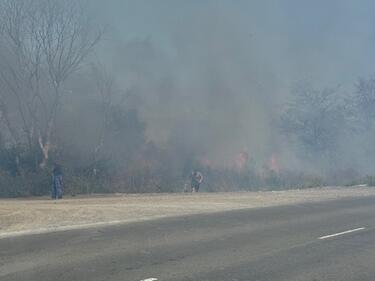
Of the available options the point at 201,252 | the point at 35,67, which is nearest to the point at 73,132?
the point at 35,67

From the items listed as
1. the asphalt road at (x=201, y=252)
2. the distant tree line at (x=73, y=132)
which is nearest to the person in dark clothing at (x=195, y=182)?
the distant tree line at (x=73, y=132)

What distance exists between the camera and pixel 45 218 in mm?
A: 11508

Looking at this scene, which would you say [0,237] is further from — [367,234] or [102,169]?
[102,169]

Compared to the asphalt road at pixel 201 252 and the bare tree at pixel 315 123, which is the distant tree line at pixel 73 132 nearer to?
the bare tree at pixel 315 123

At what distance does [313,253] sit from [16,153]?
716 inches

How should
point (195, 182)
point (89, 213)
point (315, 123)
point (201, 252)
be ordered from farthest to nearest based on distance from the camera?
point (315, 123) → point (195, 182) → point (89, 213) → point (201, 252)

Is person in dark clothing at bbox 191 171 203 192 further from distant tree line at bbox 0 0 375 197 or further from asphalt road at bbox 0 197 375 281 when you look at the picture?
asphalt road at bbox 0 197 375 281

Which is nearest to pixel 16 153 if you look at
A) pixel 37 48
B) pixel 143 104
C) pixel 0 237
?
pixel 37 48

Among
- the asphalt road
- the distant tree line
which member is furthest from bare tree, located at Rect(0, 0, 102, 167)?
the asphalt road

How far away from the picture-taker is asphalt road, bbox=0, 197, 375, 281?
6.08m

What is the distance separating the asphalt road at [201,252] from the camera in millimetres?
6082

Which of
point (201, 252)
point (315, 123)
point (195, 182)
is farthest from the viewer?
point (315, 123)

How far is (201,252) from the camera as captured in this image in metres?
7.48

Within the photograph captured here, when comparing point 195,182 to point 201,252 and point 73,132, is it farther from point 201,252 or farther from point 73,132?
point 201,252
